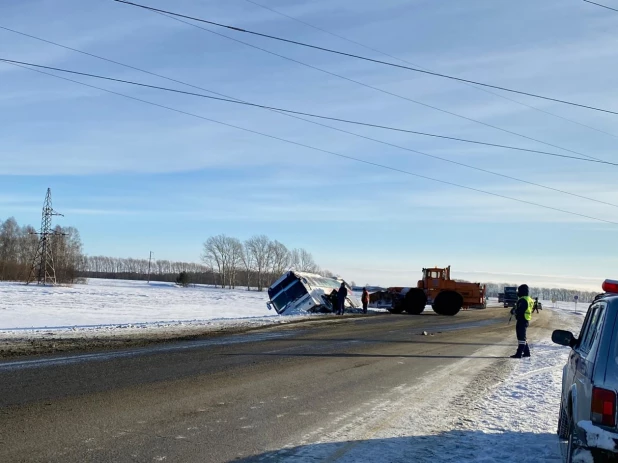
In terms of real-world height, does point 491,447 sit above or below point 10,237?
below

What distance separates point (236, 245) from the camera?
159125 millimetres

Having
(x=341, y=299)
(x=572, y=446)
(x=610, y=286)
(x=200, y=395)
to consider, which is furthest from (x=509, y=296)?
(x=572, y=446)

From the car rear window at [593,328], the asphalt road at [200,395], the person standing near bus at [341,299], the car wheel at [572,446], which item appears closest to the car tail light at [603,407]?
the car wheel at [572,446]

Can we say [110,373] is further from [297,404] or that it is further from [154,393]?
[297,404]

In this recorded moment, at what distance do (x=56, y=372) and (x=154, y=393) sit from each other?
8.10 feet

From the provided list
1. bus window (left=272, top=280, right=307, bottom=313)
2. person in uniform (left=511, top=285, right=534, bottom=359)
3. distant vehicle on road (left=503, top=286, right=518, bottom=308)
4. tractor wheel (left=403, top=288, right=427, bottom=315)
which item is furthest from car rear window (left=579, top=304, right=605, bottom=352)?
distant vehicle on road (left=503, top=286, right=518, bottom=308)

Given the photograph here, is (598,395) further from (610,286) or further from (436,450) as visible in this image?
(436,450)

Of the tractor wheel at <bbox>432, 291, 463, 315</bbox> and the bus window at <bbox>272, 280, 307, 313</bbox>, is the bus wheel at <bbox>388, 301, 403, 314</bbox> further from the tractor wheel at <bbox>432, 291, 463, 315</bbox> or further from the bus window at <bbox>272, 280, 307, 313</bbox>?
the bus window at <bbox>272, 280, 307, 313</bbox>

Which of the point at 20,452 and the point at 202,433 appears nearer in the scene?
the point at 20,452

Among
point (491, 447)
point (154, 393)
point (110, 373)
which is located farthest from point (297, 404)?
point (110, 373)

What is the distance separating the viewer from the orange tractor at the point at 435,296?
123ft

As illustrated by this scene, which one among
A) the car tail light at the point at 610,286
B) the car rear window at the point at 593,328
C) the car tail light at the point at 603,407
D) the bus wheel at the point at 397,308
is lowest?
the bus wheel at the point at 397,308

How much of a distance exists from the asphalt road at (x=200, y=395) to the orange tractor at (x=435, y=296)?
2108cm

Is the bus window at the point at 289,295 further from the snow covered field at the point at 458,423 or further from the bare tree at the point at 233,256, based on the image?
the bare tree at the point at 233,256
